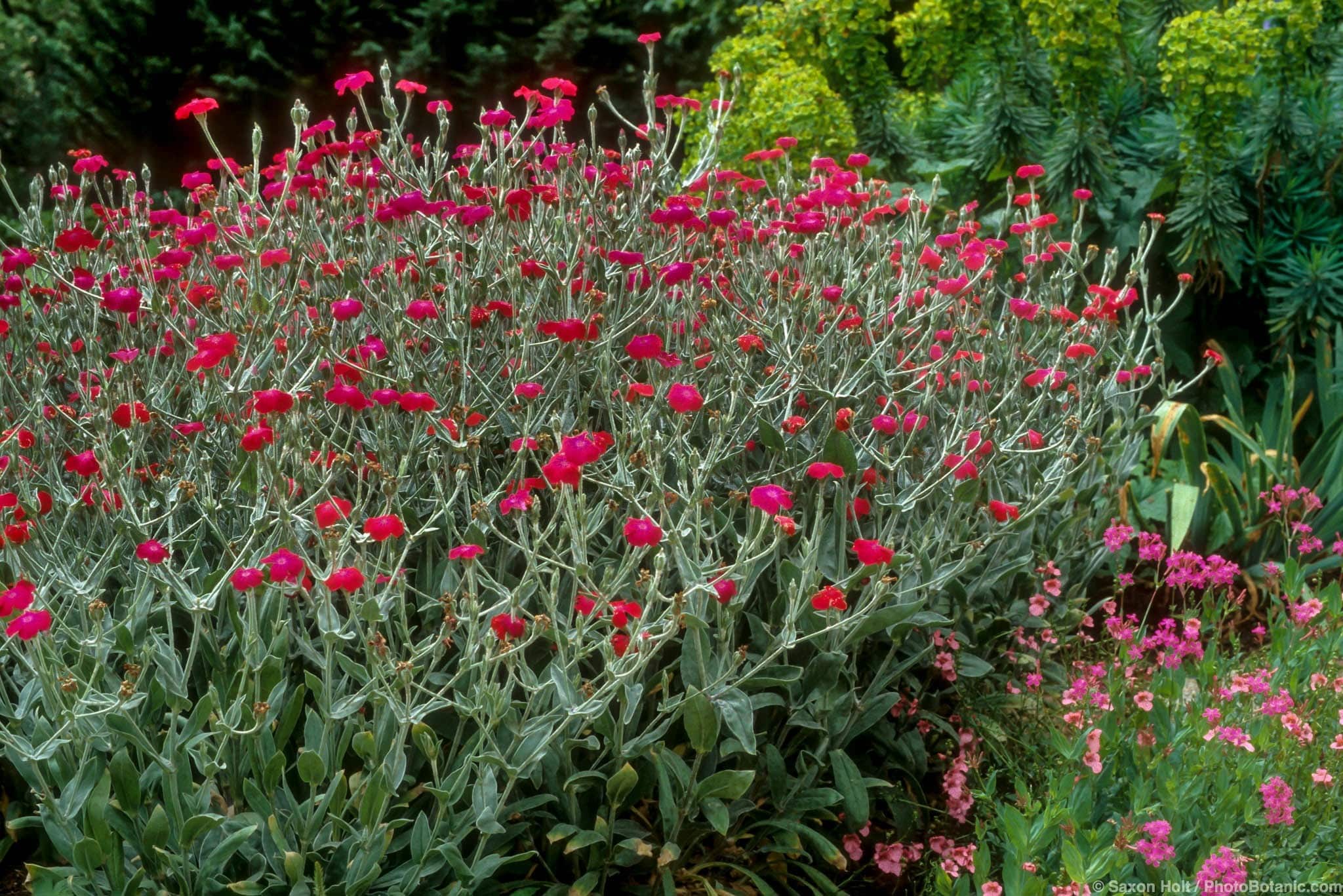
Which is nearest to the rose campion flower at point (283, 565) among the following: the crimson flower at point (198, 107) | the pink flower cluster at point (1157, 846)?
the crimson flower at point (198, 107)

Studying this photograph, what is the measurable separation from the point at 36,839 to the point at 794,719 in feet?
5.29

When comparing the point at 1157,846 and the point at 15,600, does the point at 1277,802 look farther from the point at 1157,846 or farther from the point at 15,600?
the point at 15,600

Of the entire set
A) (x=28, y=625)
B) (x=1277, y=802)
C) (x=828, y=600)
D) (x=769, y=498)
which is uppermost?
(x=769, y=498)

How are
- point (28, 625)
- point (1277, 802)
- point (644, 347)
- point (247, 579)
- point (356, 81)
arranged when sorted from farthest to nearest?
point (356, 81) → point (644, 347) → point (1277, 802) → point (247, 579) → point (28, 625)

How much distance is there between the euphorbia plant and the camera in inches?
86.8

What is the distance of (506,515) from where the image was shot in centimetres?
274

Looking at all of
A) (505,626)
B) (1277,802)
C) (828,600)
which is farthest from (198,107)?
(1277,802)

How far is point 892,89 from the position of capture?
618cm

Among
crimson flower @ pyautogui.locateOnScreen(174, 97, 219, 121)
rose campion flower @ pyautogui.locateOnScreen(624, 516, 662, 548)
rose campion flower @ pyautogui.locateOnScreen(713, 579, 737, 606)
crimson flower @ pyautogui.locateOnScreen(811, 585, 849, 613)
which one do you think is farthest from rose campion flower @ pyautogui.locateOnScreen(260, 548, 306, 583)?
crimson flower @ pyautogui.locateOnScreen(174, 97, 219, 121)

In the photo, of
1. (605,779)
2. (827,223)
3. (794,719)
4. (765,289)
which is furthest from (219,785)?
(827,223)

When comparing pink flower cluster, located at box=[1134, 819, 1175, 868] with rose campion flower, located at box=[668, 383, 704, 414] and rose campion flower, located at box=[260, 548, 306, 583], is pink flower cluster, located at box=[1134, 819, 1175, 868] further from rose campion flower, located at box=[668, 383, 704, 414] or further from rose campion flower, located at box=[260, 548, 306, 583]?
rose campion flower, located at box=[260, 548, 306, 583]

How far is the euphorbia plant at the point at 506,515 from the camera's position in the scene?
221cm

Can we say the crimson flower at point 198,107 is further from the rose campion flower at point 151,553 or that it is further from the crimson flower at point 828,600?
the crimson flower at point 828,600

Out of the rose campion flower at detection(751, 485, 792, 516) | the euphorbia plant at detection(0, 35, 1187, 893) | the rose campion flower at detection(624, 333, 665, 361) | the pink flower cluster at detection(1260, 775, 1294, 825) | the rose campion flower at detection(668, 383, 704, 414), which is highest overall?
the rose campion flower at detection(624, 333, 665, 361)
